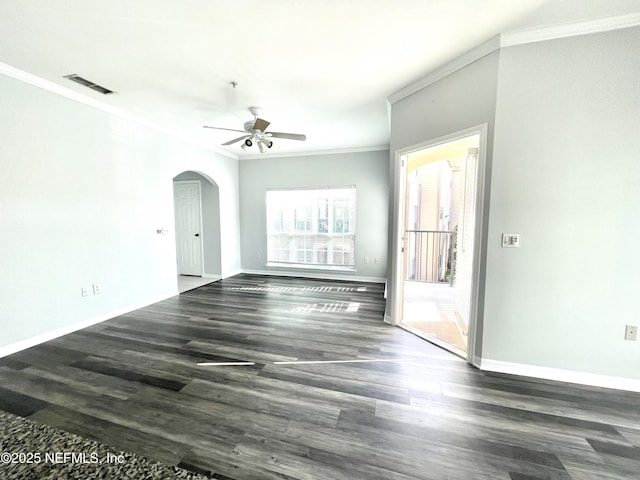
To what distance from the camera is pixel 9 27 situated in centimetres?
202

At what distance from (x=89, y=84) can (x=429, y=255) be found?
21.1ft

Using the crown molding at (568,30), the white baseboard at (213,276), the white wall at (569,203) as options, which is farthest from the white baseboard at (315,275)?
the crown molding at (568,30)

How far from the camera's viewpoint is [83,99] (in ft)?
10.5

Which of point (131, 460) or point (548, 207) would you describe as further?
point (548, 207)

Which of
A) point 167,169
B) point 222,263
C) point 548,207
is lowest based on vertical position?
point 222,263

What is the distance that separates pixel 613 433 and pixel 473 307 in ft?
3.51

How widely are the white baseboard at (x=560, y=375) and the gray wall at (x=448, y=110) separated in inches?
6.2

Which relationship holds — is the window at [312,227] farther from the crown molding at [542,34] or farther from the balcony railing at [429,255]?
the crown molding at [542,34]

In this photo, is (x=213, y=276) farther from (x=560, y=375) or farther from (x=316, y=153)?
(x=560, y=375)

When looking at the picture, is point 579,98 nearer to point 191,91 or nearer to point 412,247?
point 191,91

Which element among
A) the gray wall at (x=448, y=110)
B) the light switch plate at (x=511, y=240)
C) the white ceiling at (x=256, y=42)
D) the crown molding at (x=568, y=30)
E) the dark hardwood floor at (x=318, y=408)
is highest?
the white ceiling at (x=256, y=42)

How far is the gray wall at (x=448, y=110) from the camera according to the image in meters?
2.27

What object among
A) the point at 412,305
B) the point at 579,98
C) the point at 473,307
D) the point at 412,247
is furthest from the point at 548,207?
the point at 412,247

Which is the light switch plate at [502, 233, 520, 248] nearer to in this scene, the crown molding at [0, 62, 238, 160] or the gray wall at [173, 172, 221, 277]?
the crown molding at [0, 62, 238, 160]
